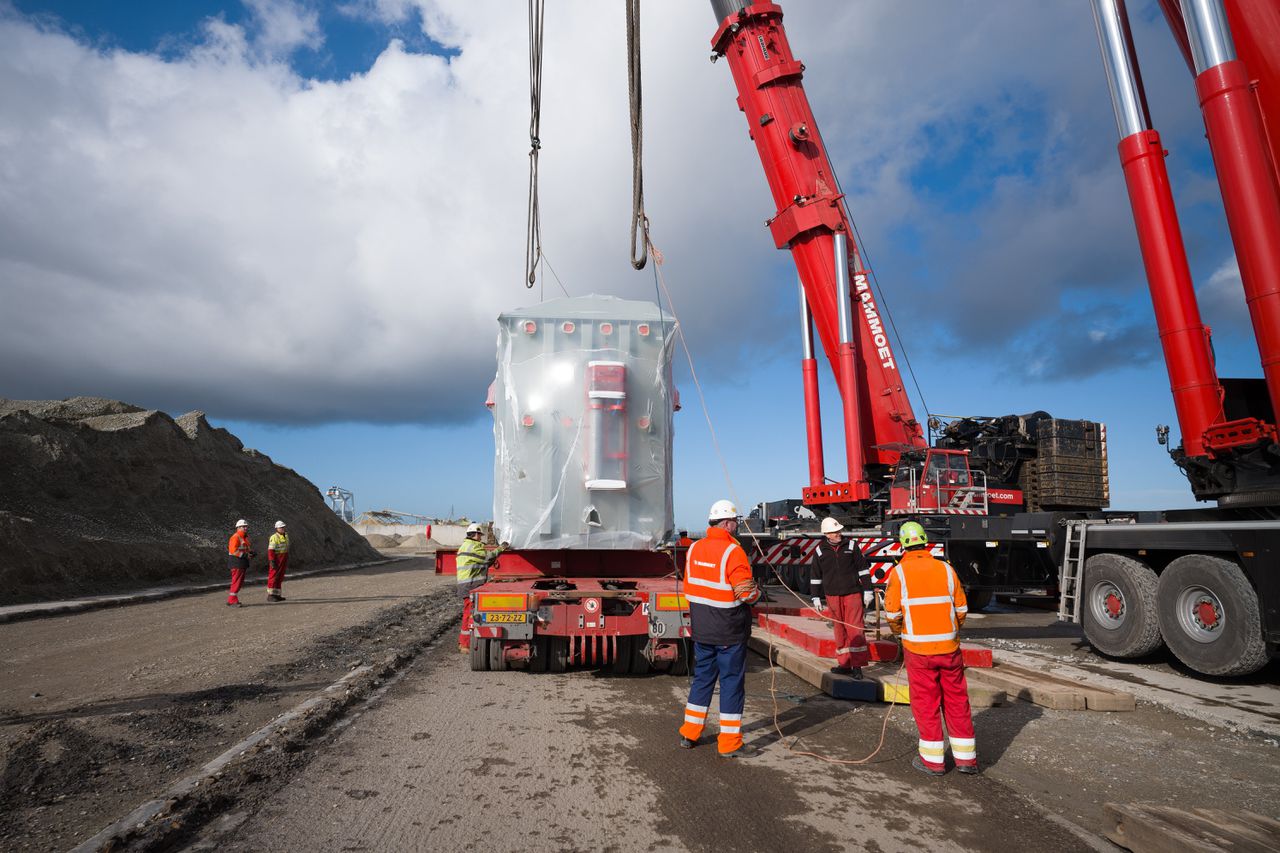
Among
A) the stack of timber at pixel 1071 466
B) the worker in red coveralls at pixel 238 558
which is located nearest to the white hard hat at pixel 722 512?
the stack of timber at pixel 1071 466

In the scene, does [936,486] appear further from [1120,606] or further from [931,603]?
[931,603]

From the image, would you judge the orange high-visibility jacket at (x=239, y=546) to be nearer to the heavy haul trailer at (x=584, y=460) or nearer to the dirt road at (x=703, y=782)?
the heavy haul trailer at (x=584, y=460)

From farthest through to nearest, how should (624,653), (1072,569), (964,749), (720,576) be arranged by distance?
(1072,569) → (624,653) → (720,576) → (964,749)

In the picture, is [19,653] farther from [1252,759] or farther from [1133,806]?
[1252,759]

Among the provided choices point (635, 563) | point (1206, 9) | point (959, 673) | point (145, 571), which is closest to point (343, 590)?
point (145, 571)

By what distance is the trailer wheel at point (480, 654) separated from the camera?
26.2ft

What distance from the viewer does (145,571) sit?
19234 millimetres

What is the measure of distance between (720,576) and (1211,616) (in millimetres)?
6022

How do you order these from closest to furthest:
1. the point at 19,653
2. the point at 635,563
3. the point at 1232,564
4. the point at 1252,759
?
the point at 1252,759 < the point at 1232,564 < the point at 635,563 < the point at 19,653

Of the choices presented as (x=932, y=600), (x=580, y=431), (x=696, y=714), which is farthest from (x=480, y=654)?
(x=932, y=600)

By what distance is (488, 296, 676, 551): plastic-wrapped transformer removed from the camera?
7.29 meters

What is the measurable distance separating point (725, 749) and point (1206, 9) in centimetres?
898

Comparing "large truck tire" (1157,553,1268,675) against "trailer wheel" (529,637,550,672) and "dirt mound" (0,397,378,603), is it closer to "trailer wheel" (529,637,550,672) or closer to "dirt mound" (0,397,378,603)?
"trailer wheel" (529,637,550,672)

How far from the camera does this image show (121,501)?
915 inches
